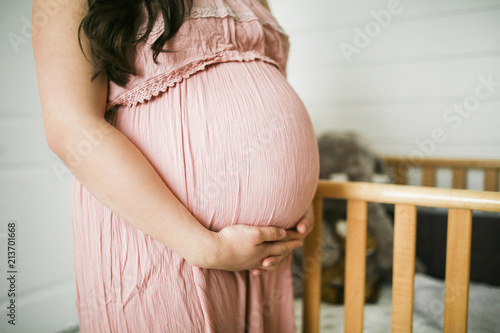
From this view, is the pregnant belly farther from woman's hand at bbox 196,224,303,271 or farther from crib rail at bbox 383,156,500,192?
crib rail at bbox 383,156,500,192

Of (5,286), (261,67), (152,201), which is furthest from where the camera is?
(5,286)

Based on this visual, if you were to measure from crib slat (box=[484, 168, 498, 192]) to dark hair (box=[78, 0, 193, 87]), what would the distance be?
1.44 metres

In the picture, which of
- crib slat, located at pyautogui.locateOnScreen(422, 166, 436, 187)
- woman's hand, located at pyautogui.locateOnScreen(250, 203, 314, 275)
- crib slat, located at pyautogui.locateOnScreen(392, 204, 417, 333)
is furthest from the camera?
crib slat, located at pyautogui.locateOnScreen(422, 166, 436, 187)

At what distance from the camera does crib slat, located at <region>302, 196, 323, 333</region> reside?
76cm

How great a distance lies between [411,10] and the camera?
142 centimetres

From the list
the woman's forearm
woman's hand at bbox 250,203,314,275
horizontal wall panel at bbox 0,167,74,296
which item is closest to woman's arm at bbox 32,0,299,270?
the woman's forearm

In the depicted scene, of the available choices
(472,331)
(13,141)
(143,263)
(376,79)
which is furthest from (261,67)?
(376,79)

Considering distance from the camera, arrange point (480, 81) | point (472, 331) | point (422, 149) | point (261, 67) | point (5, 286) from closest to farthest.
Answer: point (261, 67) < point (5, 286) < point (472, 331) < point (480, 81) < point (422, 149)

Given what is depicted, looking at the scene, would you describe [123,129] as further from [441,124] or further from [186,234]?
[441,124]

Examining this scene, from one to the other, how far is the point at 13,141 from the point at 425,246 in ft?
5.05

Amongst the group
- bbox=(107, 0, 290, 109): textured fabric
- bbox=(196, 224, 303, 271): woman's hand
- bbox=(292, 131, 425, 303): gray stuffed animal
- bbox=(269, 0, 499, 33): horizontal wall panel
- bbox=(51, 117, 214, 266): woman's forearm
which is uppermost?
bbox=(269, 0, 499, 33): horizontal wall panel

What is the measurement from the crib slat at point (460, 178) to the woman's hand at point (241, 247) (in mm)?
1249

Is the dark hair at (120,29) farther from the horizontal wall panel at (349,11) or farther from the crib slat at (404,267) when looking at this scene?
the horizontal wall panel at (349,11)

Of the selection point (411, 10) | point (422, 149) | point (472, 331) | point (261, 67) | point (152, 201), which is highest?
point (411, 10)
